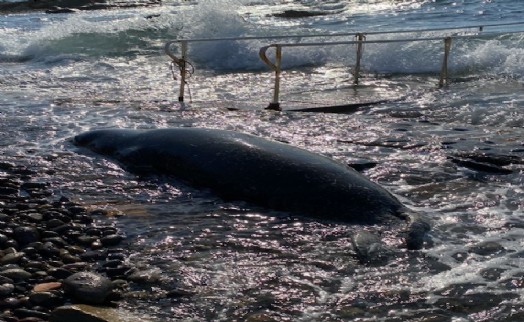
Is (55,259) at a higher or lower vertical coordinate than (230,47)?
higher

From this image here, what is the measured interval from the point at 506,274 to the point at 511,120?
19.6 feet

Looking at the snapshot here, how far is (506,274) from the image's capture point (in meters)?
5.35

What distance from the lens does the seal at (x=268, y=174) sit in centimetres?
646

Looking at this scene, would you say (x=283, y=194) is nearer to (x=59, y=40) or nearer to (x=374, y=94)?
(x=374, y=94)

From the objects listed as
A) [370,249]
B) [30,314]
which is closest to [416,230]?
[370,249]

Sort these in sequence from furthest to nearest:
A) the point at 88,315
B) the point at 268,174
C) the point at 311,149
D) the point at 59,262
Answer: the point at 311,149 → the point at 268,174 → the point at 59,262 → the point at 88,315

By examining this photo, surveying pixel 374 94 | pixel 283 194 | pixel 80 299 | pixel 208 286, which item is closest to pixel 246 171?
pixel 283 194

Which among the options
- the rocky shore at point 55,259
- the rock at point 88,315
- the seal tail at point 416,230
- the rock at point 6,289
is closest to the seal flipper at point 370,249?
the seal tail at point 416,230

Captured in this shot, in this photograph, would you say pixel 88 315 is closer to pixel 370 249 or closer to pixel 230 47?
pixel 370 249

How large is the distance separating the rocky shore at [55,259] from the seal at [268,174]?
3.50 feet

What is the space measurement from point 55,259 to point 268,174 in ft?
6.75

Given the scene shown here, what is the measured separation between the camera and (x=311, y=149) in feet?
29.4

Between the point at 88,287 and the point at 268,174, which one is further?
the point at 268,174

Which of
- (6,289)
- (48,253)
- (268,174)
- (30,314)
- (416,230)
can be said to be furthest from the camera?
(268,174)
